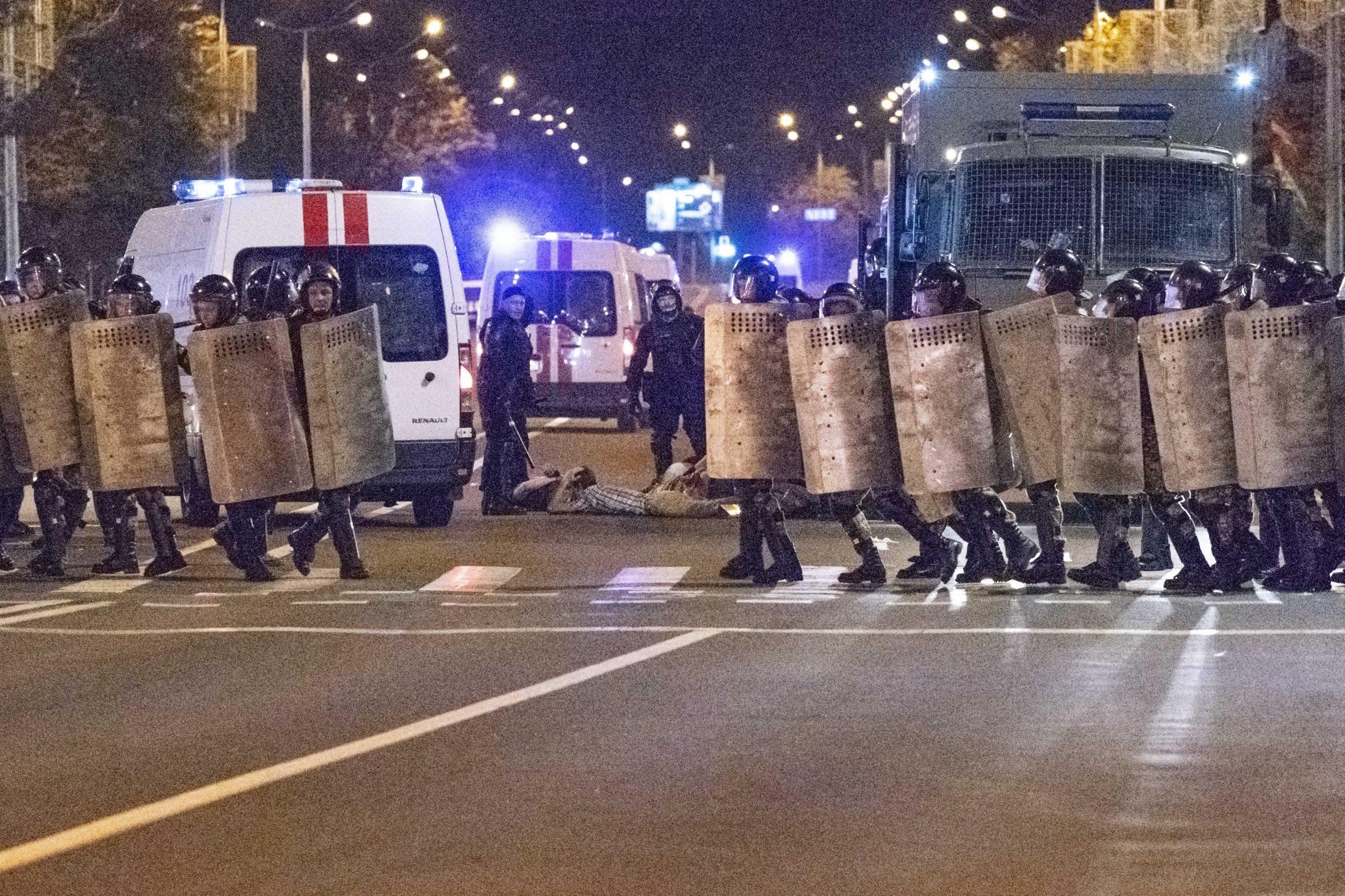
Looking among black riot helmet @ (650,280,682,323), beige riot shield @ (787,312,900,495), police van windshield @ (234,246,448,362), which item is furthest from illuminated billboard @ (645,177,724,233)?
beige riot shield @ (787,312,900,495)

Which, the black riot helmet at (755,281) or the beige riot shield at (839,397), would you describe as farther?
the black riot helmet at (755,281)

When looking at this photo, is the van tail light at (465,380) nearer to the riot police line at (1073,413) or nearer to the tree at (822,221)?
the riot police line at (1073,413)

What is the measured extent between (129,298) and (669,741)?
6.81m

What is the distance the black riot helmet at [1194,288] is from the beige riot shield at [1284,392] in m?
0.23

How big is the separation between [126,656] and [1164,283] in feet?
24.0

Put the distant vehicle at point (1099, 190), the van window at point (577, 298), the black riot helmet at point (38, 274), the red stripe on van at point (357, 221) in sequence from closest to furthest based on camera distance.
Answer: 1. the black riot helmet at point (38, 274)
2. the red stripe on van at point (357, 221)
3. the distant vehicle at point (1099, 190)
4. the van window at point (577, 298)

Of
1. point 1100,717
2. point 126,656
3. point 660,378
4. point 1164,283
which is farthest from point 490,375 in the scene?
point 1100,717

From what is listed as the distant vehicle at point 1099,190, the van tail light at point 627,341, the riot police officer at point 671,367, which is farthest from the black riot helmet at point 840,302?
the van tail light at point 627,341

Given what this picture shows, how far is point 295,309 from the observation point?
14.2m

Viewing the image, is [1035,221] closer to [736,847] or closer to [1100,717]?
[1100,717]

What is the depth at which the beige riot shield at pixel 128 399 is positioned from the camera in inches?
556

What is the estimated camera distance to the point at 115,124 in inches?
1747

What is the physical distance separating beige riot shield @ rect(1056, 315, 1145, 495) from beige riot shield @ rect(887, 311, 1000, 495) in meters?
0.43

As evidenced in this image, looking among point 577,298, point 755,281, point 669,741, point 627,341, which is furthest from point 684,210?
point 669,741
